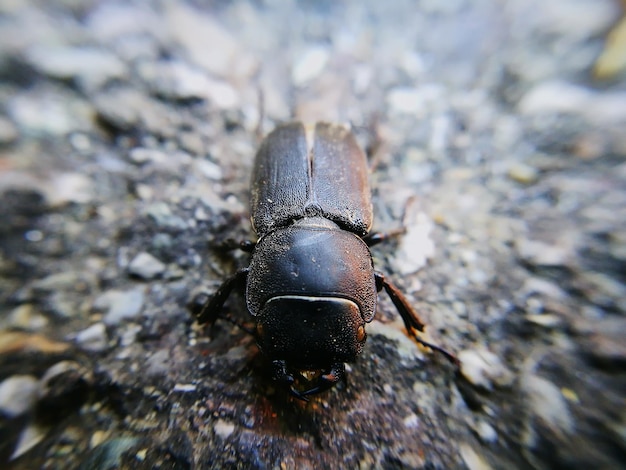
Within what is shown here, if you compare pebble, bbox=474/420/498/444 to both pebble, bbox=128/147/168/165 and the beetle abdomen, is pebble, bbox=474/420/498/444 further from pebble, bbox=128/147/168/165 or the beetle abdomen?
pebble, bbox=128/147/168/165

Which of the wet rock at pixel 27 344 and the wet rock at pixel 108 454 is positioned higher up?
the wet rock at pixel 27 344

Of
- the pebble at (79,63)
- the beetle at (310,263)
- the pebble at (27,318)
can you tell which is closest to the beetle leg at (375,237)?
the beetle at (310,263)

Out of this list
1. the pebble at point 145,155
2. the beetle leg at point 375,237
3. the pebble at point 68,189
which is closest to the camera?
the pebble at point 68,189

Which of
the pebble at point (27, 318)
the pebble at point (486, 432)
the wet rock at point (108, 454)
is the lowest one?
the wet rock at point (108, 454)

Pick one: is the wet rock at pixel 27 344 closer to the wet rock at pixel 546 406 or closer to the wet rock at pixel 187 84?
the wet rock at pixel 187 84

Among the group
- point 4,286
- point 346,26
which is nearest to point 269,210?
point 4,286

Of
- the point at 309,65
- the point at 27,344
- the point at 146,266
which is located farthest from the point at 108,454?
the point at 309,65
